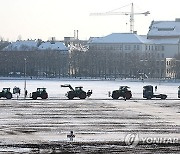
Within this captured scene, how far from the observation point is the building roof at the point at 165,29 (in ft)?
580

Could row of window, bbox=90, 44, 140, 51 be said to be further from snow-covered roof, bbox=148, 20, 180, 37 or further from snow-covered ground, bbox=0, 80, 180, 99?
snow-covered ground, bbox=0, 80, 180, 99

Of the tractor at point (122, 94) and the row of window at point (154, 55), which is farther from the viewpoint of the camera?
the row of window at point (154, 55)

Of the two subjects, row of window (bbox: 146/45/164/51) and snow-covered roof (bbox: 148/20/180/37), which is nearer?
row of window (bbox: 146/45/164/51)

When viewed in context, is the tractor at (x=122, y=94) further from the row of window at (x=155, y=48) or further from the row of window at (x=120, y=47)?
the row of window at (x=155, y=48)

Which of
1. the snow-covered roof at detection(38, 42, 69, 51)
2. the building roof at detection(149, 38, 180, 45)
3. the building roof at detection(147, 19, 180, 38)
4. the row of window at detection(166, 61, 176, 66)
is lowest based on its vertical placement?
the row of window at detection(166, 61, 176, 66)

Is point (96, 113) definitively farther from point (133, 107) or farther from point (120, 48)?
point (120, 48)

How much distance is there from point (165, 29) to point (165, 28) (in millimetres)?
708


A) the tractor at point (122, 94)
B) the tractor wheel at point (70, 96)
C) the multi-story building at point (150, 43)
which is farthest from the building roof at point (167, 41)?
the tractor wheel at point (70, 96)

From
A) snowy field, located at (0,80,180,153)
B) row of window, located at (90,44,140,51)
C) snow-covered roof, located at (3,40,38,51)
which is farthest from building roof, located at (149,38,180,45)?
snowy field, located at (0,80,180,153)

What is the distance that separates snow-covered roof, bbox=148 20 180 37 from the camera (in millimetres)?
176875

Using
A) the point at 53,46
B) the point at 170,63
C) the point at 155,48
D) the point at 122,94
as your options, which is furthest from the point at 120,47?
the point at 122,94

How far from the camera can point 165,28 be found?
180 metres

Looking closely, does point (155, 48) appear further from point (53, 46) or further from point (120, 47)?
point (53, 46)

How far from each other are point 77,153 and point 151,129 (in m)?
8.42
